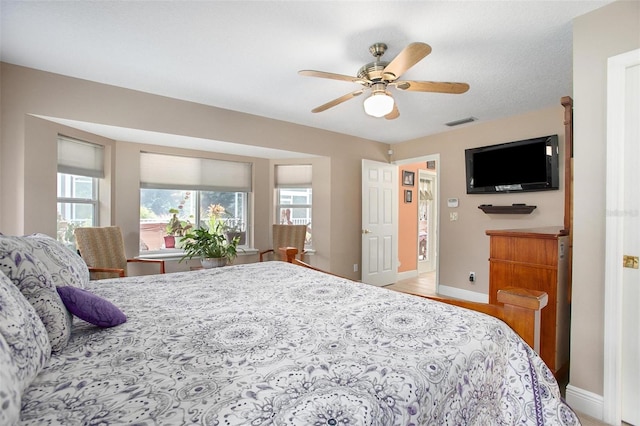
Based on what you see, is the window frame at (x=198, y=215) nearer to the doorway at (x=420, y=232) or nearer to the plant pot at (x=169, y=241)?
the plant pot at (x=169, y=241)

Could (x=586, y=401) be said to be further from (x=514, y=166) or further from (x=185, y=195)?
(x=185, y=195)

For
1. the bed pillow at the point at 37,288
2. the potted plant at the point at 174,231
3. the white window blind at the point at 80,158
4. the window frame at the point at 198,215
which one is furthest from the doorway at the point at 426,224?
the bed pillow at the point at 37,288

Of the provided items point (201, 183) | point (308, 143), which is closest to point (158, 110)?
point (201, 183)

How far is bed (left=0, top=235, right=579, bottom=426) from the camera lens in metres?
0.70

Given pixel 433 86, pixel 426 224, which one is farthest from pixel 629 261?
pixel 426 224

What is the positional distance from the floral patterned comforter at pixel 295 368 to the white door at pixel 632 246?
86 cm

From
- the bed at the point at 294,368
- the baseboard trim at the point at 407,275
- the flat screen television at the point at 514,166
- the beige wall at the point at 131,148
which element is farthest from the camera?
the baseboard trim at the point at 407,275

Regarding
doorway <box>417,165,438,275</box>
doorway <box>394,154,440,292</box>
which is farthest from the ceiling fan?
doorway <box>417,165,438,275</box>

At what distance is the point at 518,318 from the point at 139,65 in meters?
3.14

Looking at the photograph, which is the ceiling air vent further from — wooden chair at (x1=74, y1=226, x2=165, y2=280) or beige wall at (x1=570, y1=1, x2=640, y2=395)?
wooden chair at (x1=74, y1=226, x2=165, y2=280)

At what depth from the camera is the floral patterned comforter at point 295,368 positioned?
0.70 m

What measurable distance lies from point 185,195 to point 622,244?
172 inches

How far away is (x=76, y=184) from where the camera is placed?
3238 millimetres

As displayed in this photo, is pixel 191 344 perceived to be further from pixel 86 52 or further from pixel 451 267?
pixel 451 267
